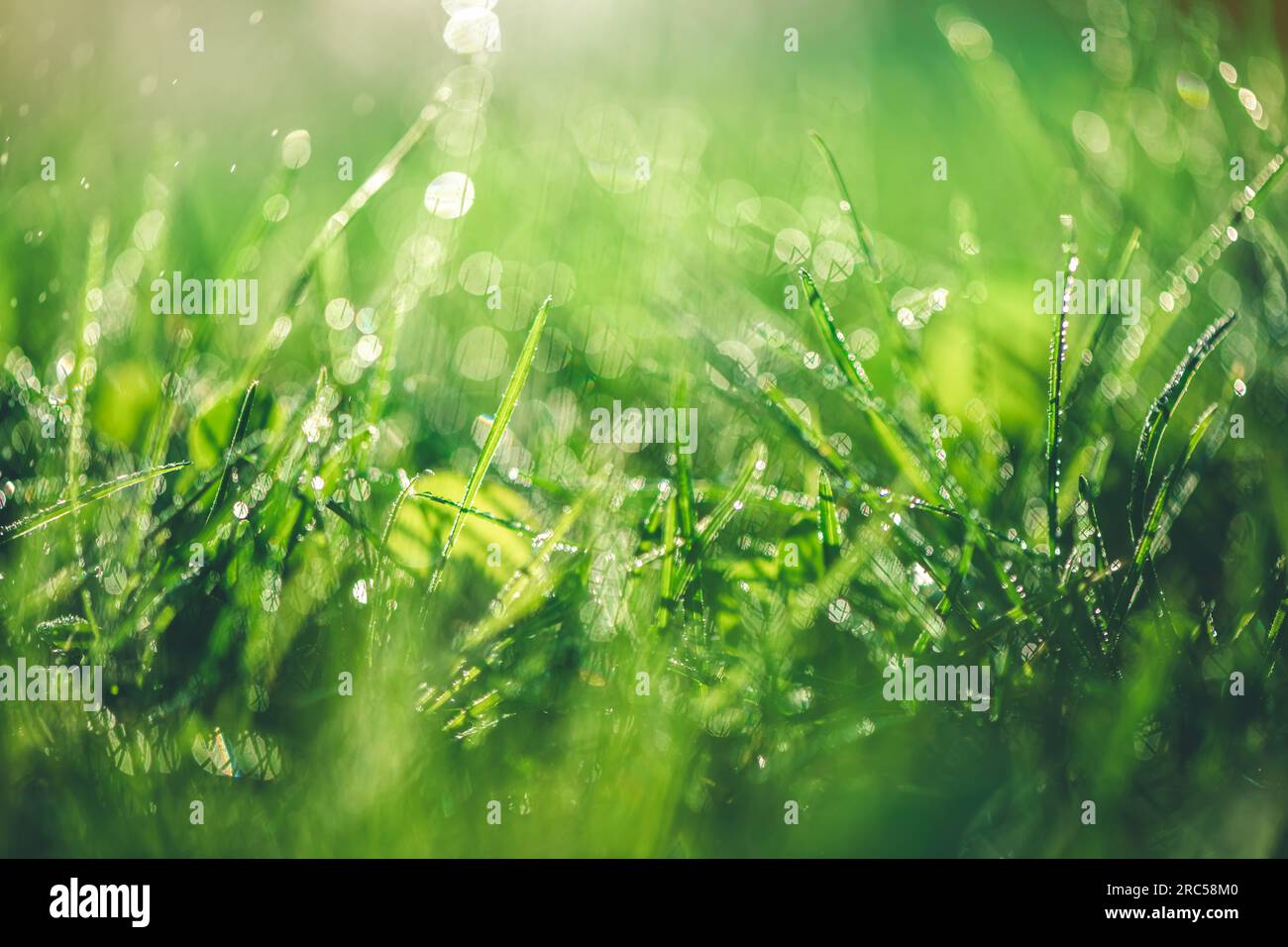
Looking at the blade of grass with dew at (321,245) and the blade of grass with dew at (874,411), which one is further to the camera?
the blade of grass with dew at (321,245)

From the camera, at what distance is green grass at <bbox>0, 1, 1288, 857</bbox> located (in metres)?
0.83

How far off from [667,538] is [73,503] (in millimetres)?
628

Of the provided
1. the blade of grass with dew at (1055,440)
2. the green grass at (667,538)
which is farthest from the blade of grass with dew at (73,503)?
the blade of grass with dew at (1055,440)

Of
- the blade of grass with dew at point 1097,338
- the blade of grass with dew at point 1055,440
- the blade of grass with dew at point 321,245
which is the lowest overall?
the blade of grass with dew at point 1055,440

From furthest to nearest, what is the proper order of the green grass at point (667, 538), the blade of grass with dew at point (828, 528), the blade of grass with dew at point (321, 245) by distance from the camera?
the blade of grass with dew at point (321, 245) → the blade of grass with dew at point (828, 528) → the green grass at point (667, 538)

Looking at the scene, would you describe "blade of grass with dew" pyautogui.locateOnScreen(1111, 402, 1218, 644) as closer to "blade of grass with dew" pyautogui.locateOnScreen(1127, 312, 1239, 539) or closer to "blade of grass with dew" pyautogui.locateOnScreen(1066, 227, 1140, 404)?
"blade of grass with dew" pyautogui.locateOnScreen(1127, 312, 1239, 539)

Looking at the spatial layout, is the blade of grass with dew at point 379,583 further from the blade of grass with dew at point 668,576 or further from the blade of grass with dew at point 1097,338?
the blade of grass with dew at point 1097,338

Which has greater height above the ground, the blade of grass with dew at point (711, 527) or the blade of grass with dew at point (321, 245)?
the blade of grass with dew at point (321, 245)

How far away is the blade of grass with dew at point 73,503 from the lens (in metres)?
0.97

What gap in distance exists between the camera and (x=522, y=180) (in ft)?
6.43

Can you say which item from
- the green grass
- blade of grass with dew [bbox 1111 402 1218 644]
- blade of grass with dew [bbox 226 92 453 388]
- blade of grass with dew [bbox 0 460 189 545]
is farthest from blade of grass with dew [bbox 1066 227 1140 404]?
blade of grass with dew [bbox 0 460 189 545]
